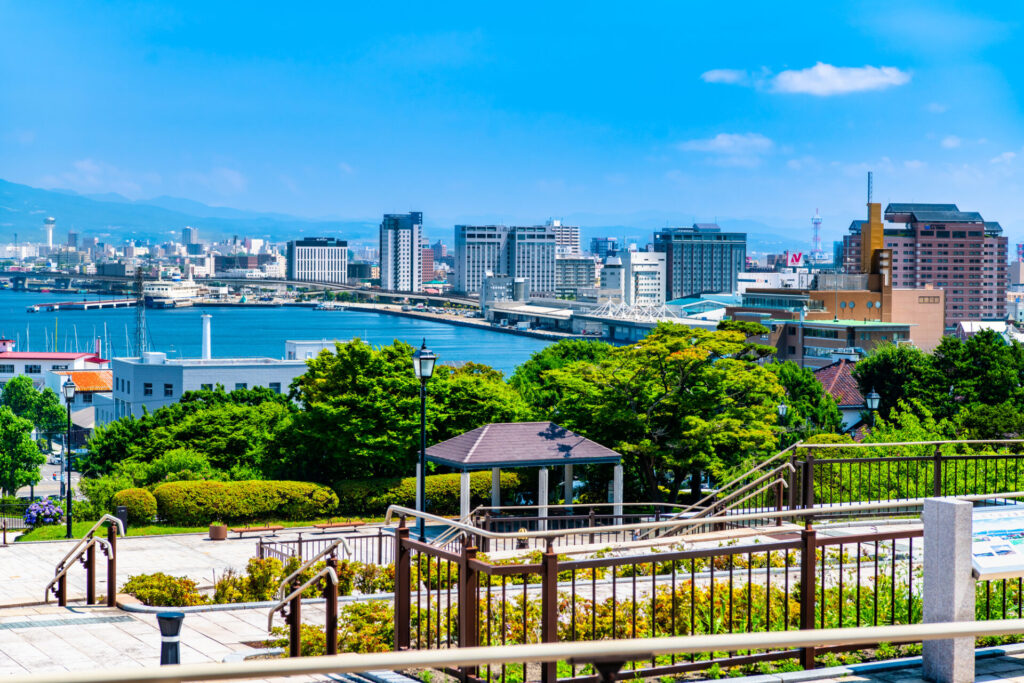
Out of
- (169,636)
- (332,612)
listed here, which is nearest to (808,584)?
(332,612)

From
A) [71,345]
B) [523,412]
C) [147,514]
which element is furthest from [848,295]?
[71,345]

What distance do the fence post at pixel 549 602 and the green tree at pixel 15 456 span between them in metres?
54.4

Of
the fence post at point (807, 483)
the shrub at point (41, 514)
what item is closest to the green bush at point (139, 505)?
the shrub at point (41, 514)

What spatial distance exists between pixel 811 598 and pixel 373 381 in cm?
2517

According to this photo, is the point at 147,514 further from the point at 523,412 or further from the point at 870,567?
the point at 870,567

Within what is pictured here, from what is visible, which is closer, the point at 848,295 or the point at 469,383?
the point at 469,383

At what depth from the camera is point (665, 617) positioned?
872 cm

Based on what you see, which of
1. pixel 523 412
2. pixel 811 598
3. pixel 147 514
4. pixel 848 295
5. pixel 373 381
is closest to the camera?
pixel 811 598

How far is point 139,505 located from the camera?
27.3 m

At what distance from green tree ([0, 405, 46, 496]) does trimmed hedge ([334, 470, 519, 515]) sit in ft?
104

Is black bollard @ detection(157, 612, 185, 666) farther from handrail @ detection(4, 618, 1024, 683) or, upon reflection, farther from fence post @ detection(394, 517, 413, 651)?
handrail @ detection(4, 618, 1024, 683)

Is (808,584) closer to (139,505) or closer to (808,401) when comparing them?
(139,505)

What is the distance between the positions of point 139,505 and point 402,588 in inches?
841

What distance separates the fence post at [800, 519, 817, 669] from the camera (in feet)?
23.8
